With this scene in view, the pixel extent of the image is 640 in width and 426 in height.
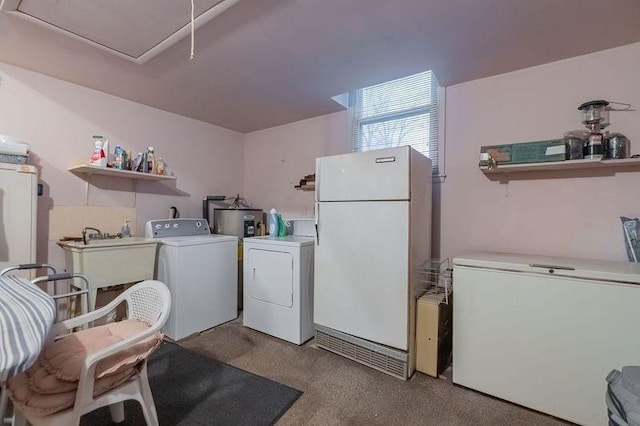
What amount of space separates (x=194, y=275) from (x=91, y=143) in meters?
1.64

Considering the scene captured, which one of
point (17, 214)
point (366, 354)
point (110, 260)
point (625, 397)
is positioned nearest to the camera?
point (625, 397)

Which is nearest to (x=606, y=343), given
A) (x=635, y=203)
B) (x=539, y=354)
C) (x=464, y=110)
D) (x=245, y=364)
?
(x=539, y=354)

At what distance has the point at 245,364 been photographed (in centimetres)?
219

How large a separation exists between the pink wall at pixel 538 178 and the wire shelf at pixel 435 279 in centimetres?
17

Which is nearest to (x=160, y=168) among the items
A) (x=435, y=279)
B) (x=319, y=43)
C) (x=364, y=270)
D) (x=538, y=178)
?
(x=319, y=43)

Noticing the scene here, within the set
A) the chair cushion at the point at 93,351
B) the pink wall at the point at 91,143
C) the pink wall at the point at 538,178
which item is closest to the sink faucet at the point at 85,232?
the pink wall at the point at 91,143

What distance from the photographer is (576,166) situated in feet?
6.66

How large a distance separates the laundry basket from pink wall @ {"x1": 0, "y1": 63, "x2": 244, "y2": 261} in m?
3.70

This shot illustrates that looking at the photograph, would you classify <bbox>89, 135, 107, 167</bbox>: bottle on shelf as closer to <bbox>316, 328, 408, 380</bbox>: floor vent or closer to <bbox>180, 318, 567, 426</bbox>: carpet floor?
<bbox>180, 318, 567, 426</bbox>: carpet floor

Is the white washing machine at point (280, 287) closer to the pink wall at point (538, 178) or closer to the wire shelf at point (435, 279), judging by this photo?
the wire shelf at point (435, 279)

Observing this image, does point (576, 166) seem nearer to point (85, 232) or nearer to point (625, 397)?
point (625, 397)

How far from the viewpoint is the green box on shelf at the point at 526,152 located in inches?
76.6

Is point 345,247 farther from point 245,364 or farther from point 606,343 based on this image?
point 606,343

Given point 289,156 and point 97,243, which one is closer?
point 97,243
